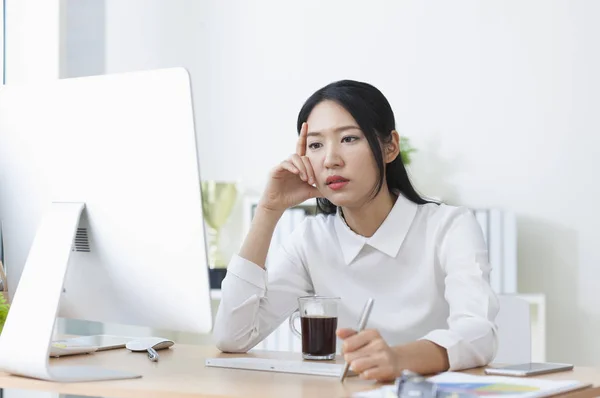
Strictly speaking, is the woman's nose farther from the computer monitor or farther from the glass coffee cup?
the computer monitor

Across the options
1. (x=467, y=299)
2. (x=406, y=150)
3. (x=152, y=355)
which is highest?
(x=406, y=150)

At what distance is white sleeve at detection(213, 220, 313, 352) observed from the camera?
1.66 m

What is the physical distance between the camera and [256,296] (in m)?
1.69

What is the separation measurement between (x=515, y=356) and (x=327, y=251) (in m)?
0.46

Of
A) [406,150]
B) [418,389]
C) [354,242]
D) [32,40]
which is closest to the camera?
[418,389]

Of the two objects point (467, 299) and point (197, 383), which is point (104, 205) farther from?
point (467, 299)

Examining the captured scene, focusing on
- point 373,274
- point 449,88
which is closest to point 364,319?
point 373,274

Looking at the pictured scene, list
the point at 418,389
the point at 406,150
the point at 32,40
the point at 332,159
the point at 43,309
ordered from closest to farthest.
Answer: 1. the point at 418,389
2. the point at 43,309
3. the point at 332,159
4. the point at 32,40
5. the point at 406,150

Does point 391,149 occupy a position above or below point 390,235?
above

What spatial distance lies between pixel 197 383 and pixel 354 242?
2.10ft

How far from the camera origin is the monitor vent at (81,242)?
1.34 m

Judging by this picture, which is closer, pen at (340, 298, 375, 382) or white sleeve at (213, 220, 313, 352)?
pen at (340, 298, 375, 382)

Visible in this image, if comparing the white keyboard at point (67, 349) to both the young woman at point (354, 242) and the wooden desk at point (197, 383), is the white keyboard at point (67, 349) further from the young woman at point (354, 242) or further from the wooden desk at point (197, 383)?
the young woman at point (354, 242)

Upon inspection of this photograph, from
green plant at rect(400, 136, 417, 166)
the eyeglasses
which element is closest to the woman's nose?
the eyeglasses
